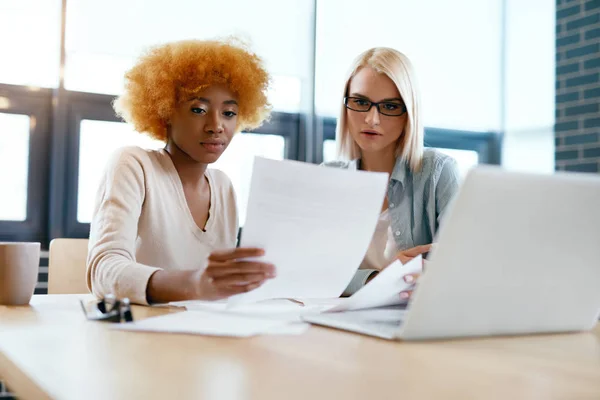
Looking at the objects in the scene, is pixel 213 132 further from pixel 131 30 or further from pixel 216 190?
pixel 131 30

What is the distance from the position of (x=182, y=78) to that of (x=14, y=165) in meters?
1.83

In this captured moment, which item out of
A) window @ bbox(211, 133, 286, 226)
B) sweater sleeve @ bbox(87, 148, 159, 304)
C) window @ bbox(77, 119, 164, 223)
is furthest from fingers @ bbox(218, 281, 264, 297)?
window @ bbox(211, 133, 286, 226)

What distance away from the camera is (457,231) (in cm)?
77

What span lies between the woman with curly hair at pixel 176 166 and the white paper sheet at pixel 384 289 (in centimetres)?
44

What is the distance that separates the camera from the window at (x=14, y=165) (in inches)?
128

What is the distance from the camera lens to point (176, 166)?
70.2 inches

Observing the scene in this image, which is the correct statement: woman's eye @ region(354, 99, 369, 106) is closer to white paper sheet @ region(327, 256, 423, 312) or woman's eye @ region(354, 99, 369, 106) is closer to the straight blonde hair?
the straight blonde hair

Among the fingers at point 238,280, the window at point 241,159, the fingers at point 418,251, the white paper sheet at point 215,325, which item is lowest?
the white paper sheet at point 215,325

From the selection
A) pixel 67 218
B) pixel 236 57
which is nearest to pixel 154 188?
pixel 236 57

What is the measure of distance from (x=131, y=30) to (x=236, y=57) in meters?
1.82

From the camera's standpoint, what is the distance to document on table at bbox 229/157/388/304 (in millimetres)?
924

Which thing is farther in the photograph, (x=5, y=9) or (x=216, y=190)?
(x=5, y=9)

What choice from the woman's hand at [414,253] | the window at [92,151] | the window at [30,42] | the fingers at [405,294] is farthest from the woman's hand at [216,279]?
the window at [30,42]

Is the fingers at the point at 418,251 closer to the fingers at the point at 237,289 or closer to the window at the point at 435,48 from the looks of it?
the fingers at the point at 237,289
